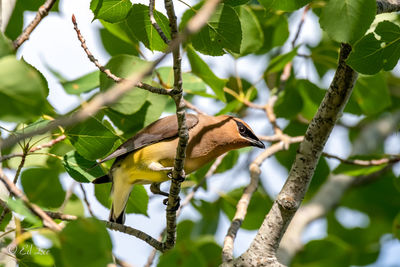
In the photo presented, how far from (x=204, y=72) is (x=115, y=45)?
0.96m

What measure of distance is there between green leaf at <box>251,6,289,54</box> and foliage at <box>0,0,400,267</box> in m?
0.01

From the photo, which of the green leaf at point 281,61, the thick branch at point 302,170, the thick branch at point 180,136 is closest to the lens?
the thick branch at point 180,136

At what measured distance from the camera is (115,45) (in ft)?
17.6

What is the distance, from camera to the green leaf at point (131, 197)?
4738 mm

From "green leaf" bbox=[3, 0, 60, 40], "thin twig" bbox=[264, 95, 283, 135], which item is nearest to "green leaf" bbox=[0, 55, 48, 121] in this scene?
"green leaf" bbox=[3, 0, 60, 40]

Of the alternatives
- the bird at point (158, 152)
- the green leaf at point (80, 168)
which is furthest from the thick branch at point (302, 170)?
the green leaf at point (80, 168)

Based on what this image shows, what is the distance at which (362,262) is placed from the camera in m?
6.62

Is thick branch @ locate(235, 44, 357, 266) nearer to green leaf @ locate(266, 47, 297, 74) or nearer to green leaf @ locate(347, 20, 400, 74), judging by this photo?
green leaf @ locate(347, 20, 400, 74)

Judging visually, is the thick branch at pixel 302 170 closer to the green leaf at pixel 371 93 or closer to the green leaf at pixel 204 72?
the green leaf at pixel 204 72

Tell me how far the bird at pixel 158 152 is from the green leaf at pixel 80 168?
2.19ft

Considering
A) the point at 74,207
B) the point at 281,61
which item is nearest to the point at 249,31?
the point at 281,61

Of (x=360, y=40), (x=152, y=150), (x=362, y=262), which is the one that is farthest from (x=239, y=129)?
(x=362, y=262)

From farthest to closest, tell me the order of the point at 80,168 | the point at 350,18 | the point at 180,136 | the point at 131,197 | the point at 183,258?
1. the point at 131,197
2. the point at 80,168
3. the point at 180,136
4. the point at 350,18
5. the point at 183,258

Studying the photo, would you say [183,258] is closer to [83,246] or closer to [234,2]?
[83,246]
